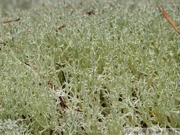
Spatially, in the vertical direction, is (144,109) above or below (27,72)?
below

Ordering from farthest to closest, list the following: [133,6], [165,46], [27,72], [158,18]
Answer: [133,6] → [158,18] → [165,46] → [27,72]

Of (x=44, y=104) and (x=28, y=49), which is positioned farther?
(x=28, y=49)

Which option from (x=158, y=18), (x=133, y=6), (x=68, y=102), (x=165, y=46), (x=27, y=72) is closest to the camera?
(x=68, y=102)

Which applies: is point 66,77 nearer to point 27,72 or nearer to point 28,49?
point 27,72

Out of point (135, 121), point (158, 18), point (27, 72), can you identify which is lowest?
point (135, 121)

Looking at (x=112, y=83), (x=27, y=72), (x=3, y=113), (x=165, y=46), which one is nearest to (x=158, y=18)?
(x=165, y=46)

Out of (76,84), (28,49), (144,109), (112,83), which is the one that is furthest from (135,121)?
(28,49)

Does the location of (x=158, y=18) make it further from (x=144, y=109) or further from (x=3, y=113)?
(x=3, y=113)
